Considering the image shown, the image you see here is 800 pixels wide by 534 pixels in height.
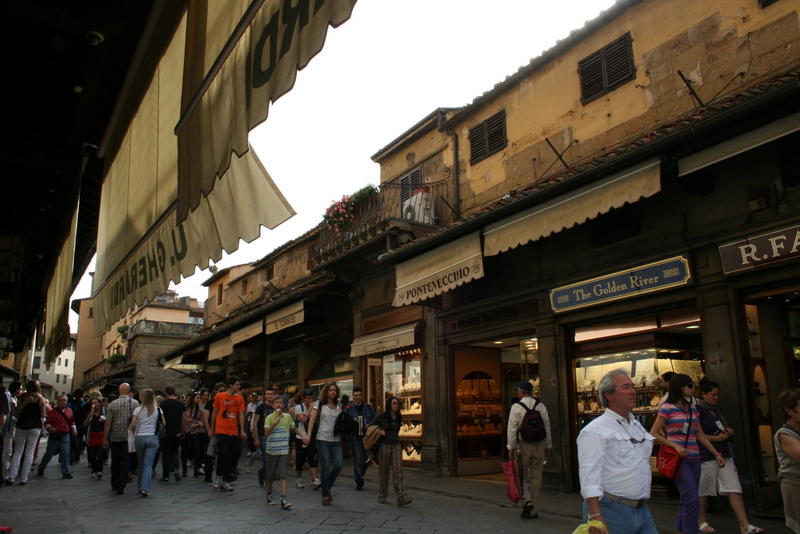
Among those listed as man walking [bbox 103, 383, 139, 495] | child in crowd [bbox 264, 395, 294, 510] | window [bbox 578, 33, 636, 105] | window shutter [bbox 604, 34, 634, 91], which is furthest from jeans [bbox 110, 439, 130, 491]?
window shutter [bbox 604, 34, 634, 91]

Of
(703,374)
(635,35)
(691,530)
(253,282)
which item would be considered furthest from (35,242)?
(253,282)

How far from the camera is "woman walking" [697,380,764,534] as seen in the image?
675cm

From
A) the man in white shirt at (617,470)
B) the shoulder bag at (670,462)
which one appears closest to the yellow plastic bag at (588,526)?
the man in white shirt at (617,470)

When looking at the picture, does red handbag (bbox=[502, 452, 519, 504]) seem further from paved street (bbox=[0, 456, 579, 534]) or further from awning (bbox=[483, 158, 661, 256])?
awning (bbox=[483, 158, 661, 256])

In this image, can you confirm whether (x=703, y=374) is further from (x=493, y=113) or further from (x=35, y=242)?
(x=35, y=242)

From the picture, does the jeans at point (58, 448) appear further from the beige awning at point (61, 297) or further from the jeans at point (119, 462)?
the beige awning at point (61, 297)

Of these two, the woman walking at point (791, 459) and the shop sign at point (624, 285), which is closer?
the woman walking at point (791, 459)

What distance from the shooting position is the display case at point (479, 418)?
13547 mm

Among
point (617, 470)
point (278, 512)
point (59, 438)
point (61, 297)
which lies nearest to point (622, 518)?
point (617, 470)

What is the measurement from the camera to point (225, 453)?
10.9 meters

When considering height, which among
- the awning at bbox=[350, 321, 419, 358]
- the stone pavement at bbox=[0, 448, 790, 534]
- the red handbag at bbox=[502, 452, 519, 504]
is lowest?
the stone pavement at bbox=[0, 448, 790, 534]

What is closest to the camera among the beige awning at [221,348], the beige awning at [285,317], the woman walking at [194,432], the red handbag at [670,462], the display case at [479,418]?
the red handbag at [670,462]

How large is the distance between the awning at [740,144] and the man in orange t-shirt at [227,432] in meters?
7.87

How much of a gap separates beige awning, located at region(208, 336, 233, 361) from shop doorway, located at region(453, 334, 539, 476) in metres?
10.4
